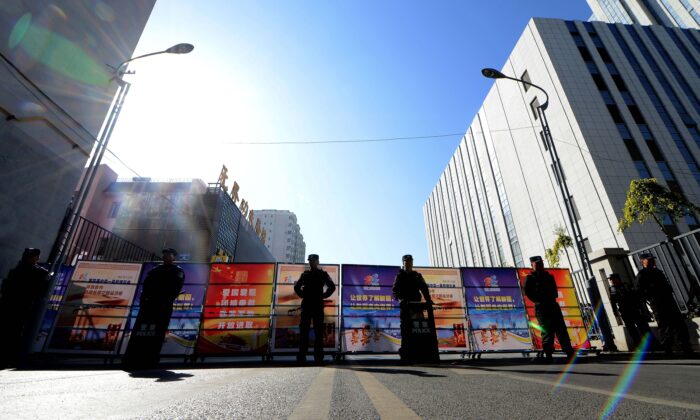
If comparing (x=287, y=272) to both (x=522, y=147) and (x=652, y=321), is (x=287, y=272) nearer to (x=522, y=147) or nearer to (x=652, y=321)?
(x=652, y=321)

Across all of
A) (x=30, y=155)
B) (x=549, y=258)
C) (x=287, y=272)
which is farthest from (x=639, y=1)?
(x=30, y=155)

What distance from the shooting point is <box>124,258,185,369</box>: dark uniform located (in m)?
4.67

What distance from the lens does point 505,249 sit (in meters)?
33.2

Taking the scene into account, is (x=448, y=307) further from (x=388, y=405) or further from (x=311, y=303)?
(x=388, y=405)

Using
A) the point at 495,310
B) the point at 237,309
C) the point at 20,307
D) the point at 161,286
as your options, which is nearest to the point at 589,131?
the point at 495,310

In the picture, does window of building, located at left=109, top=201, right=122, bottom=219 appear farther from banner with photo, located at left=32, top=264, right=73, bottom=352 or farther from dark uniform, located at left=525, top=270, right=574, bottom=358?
dark uniform, located at left=525, top=270, right=574, bottom=358

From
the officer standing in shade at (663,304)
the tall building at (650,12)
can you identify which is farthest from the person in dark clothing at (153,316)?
the tall building at (650,12)

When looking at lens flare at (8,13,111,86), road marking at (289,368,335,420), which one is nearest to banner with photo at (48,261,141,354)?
lens flare at (8,13,111,86)

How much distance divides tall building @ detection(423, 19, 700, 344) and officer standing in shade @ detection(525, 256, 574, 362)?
18.2m

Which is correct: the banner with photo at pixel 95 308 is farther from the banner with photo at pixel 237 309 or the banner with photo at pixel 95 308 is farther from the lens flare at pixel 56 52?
the lens flare at pixel 56 52

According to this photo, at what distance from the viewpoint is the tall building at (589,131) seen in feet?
68.5

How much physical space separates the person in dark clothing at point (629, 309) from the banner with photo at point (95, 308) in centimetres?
1110

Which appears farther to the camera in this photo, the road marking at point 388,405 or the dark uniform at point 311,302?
the dark uniform at point 311,302

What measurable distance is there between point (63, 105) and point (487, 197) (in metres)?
38.8
